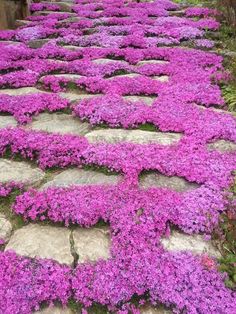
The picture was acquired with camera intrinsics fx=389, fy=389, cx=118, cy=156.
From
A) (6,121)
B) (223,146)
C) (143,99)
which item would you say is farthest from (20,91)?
(223,146)

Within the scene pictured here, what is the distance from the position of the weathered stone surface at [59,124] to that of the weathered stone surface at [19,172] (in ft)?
3.25

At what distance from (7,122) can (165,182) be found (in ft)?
10.3

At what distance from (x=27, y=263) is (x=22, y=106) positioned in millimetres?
3775

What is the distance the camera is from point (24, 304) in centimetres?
365

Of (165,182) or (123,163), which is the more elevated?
(123,163)

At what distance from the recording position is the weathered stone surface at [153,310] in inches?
146

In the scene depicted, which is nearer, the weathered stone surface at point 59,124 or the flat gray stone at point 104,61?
the weathered stone surface at point 59,124

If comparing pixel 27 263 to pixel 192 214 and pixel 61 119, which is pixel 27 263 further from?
pixel 61 119

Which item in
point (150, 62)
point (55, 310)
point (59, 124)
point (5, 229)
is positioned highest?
point (150, 62)

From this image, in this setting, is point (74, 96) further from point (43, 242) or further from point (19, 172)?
point (43, 242)

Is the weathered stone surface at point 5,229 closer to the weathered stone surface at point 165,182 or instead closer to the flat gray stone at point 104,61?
the weathered stone surface at point 165,182

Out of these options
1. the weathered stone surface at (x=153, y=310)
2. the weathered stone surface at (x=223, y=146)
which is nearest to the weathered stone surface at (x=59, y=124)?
the weathered stone surface at (x=223, y=146)

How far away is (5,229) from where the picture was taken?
4508mm

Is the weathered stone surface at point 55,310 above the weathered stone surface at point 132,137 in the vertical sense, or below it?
below
